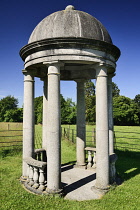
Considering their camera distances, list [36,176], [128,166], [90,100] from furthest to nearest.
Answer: [90,100]
[128,166]
[36,176]

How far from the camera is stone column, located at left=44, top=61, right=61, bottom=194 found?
8.15 meters

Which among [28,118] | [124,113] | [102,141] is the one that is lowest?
[102,141]

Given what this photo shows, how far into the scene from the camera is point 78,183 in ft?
32.4

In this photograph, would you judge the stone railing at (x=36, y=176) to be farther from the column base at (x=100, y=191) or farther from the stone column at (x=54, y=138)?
the column base at (x=100, y=191)

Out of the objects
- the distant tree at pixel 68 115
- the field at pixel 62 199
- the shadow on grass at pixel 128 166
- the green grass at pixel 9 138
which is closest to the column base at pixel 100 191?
the field at pixel 62 199

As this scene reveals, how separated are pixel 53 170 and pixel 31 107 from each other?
151 inches

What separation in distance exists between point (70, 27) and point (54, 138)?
5387mm

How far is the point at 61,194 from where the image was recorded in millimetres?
8117

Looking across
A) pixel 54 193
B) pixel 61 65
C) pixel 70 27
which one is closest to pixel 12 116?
pixel 61 65

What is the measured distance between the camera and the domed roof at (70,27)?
8.53 metres

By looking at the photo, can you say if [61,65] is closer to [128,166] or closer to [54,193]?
[54,193]

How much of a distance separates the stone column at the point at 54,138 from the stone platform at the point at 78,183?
94cm

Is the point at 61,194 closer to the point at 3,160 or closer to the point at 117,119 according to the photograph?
the point at 3,160

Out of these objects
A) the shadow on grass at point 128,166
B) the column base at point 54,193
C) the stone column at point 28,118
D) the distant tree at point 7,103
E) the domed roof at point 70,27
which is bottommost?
the shadow on grass at point 128,166
